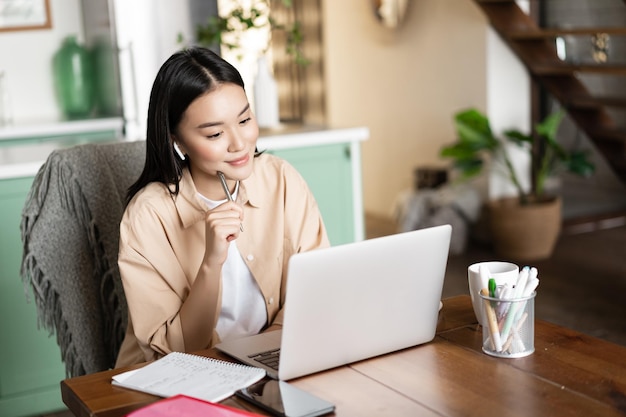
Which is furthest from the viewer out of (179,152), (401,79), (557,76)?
(401,79)

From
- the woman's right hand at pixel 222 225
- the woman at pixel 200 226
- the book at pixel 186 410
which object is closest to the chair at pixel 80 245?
the woman at pixel 200 226

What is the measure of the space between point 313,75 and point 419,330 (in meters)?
4.92

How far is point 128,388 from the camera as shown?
1.35 metres

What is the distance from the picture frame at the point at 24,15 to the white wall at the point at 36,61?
3cm

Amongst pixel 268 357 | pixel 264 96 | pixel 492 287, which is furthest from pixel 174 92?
pixel 264 96

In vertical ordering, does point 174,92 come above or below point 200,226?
above

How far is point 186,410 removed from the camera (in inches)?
46.5

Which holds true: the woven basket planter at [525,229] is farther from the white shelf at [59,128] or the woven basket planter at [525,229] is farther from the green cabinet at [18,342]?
the green cabinet at [18,342]

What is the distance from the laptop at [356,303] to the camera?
129 cm

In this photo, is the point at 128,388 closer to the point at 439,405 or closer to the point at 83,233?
the point at 439,405

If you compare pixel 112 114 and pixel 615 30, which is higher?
pixel 615 30

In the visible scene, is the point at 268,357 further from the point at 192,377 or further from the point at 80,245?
the point at 80,245

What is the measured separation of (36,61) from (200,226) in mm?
3327

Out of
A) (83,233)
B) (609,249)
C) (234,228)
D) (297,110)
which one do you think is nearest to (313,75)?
(297,110)
